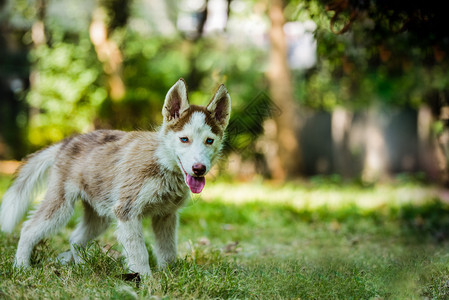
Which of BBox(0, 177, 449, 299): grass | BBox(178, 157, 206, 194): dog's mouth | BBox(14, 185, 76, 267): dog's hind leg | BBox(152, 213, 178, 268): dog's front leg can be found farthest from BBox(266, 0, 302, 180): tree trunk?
BBox(178, 157, 206, 194): dog's mouth

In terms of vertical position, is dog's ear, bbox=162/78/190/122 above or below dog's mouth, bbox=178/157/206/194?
above

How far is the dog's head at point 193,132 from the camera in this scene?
3807 mm

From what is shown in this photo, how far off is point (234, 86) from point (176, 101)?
10.2 meters

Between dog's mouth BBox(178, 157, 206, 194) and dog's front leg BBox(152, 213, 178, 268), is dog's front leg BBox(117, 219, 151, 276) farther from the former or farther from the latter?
dog's mouth BBox(178, 157, 206, 194)

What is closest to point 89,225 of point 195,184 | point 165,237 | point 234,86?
point 165,237

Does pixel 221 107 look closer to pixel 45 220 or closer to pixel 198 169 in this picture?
pixel 198 169

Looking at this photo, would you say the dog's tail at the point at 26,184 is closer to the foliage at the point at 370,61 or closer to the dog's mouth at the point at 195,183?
the dog's mouth at the point at 195,183

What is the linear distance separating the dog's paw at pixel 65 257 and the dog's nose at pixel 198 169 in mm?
1427

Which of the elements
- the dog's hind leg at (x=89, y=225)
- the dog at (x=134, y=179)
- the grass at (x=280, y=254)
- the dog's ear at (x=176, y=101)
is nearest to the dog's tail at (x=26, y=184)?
the dog at (x=134, y=179)

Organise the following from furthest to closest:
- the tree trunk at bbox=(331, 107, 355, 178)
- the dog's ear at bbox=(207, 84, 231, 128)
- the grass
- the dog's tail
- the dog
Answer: the tree trunk at bbox=(331, 107, 355, 178)
the dog's tail
the dog's ear at bbox=(207, 84, 231, 128)
the dog
the grass

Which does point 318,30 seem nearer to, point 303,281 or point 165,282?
point 303,281

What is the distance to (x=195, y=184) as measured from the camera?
3.80 metres

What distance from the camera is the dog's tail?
4.73 meters

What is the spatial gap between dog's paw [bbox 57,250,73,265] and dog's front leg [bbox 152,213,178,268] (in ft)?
2.58
